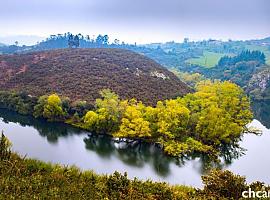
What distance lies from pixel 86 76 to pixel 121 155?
4862cm

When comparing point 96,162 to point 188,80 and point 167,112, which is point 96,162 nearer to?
point 167,112

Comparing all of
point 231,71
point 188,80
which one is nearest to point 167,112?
point 188,80

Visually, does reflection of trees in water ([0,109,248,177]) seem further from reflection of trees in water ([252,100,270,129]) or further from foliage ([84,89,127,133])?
reflection of trees in water ([252,100,270,129])

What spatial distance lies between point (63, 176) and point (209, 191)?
8.25m

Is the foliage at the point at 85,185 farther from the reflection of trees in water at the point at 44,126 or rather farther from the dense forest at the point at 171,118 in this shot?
the reflection of trees in water at the point at 44,126

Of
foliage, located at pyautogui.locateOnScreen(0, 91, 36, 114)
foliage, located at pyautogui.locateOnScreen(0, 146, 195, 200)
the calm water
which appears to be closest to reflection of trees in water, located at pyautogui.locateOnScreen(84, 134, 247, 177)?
the calm water

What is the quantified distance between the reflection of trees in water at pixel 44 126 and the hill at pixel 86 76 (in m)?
9.83

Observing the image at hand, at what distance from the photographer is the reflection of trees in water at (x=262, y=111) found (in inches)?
3555

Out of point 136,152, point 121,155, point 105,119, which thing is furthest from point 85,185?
point 105,119

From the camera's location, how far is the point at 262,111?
106 metres

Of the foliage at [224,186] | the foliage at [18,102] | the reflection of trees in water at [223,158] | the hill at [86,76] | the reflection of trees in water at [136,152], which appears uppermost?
the foliage at [224,186]

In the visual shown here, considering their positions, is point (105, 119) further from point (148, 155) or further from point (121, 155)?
point (148, 155)

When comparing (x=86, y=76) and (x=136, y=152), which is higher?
(x=86, y=76)

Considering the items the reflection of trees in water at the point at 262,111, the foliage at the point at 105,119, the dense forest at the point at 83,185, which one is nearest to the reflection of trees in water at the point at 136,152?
the foliage at the point at 105,119
